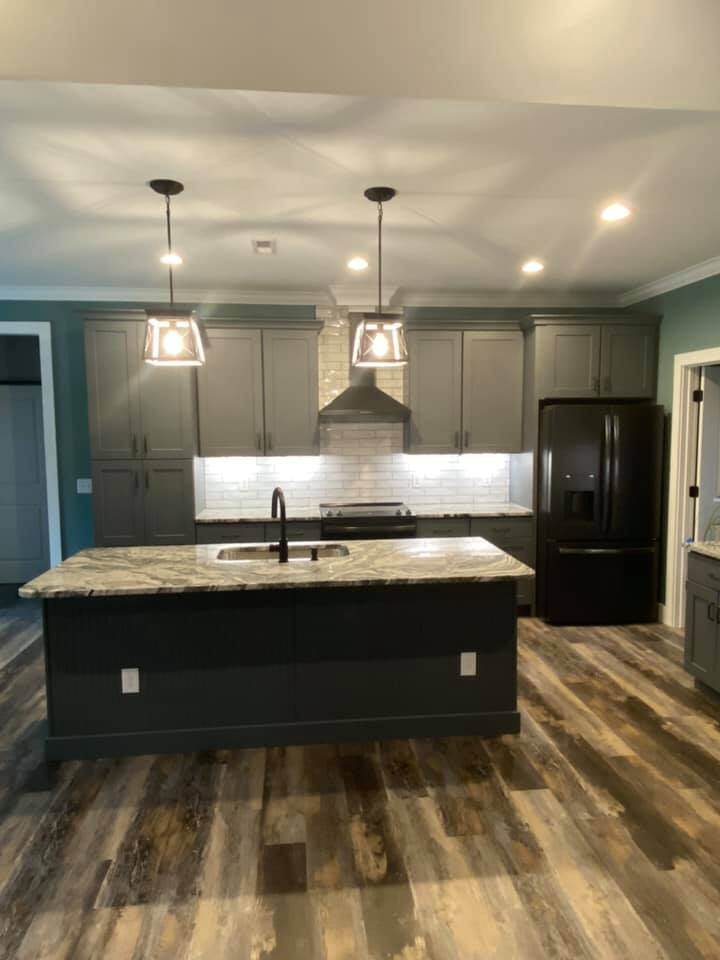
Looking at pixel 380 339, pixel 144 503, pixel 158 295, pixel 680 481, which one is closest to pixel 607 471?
pixel 680 481

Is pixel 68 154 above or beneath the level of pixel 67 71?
above

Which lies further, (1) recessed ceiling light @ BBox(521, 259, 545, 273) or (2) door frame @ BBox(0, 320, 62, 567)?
(2) door frame @ BBox(0, 320, 62, 567)

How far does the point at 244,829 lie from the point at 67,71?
2539 millimetres

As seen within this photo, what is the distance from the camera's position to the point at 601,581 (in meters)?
4.49

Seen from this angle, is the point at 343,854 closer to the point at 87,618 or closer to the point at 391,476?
the point at 87,618

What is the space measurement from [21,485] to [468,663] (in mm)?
4757

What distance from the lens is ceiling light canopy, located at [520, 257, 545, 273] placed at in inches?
154

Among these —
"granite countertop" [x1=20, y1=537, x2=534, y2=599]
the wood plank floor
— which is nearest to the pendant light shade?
"granite countertop" [x1=20, y1=537, x2=534, y2=599]

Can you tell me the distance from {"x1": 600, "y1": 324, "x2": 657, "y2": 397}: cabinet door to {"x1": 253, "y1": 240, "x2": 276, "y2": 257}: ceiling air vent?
2672 mm

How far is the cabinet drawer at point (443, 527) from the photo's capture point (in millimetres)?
4648

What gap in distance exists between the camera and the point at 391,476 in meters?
5.12

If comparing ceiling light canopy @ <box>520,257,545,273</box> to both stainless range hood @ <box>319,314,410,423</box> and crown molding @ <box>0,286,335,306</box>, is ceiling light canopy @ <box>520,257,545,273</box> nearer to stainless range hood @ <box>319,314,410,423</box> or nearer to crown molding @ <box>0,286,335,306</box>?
stainless range hood @ <box>319,314,410,423</box>

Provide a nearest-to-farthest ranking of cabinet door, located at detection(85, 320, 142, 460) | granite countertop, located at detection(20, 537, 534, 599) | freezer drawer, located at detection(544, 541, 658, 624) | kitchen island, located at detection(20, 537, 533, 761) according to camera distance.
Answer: granite countertop, located at detection(20, 537, 534, 599)
kitchen island, located at detection(20, 537, 533, 761)
cabinet door, located at detection(85, 320, 142, 460)
freezer drawer, located at detection(544, 541, 658, 624)

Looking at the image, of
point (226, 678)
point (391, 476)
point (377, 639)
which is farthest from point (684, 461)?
point (226, 678)
